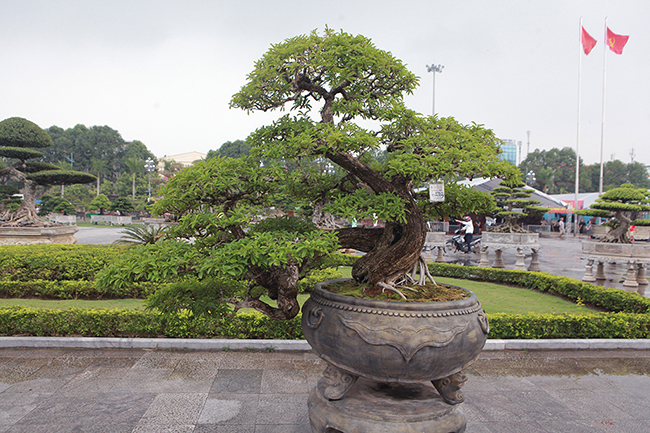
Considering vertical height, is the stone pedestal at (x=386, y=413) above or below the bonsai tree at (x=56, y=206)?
below

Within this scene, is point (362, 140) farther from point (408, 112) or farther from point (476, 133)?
point (476, 133)

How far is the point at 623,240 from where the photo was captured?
11023 mm

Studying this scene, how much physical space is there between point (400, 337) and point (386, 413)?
674 mm

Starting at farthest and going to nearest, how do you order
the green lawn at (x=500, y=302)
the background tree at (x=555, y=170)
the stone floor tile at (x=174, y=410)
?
the background tree at (x=555, y=170)
the green lawn at (x=500, y=302)
the stone floor tile at (x=174, y=410)

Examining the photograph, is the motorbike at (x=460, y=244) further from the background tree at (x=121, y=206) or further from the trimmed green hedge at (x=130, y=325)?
the background tree at (x=121, y=206)

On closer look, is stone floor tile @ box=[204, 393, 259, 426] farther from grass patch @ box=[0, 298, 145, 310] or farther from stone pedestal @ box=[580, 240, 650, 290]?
stone pedestal @ box=[580, 240, 650, 290]

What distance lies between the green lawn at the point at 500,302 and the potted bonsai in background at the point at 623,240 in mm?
2940

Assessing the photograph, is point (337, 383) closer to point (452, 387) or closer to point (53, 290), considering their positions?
point (452, 387)

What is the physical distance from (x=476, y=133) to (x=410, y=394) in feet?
7.48

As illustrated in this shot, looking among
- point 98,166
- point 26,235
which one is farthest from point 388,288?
point 98,166

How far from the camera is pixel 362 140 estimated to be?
297 cm

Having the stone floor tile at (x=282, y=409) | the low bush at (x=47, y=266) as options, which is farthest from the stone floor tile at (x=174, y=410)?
the low bush at (x=47, y=266)

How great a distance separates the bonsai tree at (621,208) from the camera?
10.5 m

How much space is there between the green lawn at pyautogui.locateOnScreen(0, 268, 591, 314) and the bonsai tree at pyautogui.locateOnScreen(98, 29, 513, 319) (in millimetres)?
4705
